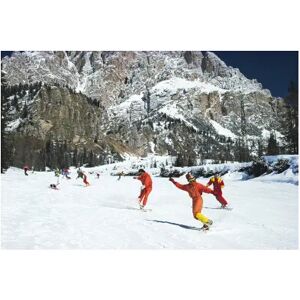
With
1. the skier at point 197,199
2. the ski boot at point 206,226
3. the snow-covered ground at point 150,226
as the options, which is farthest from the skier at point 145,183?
the ski boot at point 206,226

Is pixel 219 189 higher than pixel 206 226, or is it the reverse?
pixel 219 189

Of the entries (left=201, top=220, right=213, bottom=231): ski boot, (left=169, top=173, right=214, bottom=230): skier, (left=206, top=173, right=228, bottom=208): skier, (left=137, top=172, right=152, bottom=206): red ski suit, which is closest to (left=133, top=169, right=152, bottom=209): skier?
(left=137, top=172, right=152, bottom=206): red ski suit

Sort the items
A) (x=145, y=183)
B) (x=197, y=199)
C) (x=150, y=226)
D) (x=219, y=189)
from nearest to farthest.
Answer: (x=197, y=199) < (x=150, y=226) < (x=219, y=189) < (x=145, y=183)

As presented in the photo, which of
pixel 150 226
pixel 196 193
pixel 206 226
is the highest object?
pixel 196 193

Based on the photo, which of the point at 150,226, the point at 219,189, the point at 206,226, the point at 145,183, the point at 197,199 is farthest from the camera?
the point at 145,183

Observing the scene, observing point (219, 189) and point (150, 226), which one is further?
point (219, 189)

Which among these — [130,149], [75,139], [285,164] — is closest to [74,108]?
[75,139]

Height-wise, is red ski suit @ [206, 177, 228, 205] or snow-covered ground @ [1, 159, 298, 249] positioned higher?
red ski suit @ [206, 177, 228, 205]

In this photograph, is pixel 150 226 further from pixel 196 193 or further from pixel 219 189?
pixel 219 189

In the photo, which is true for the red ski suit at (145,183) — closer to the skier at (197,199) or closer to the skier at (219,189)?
the skier at (219,189)

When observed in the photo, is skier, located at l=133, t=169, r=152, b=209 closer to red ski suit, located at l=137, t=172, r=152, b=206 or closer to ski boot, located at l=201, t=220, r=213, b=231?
red ski suit, located at l=137, t=172, r=152, b=206

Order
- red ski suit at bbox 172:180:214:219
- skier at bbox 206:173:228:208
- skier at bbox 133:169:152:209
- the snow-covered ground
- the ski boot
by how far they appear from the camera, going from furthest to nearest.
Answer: skier at bbox 133:169:152:209 < skier at bbox 206:173:228:208 < red ski suit at bbox 172:180:214:219 < the ski boot < the snow-covered ground

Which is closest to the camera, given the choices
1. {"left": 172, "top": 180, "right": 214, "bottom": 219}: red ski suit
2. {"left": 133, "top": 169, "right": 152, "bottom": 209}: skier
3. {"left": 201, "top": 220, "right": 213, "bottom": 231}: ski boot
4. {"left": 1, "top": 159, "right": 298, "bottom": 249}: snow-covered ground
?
{"left": 1, "top": 159, "right": 298, "bottom": 249}: snow-covered ground

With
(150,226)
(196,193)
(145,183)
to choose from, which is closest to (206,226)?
(196,193)
